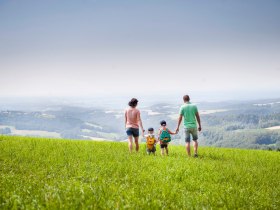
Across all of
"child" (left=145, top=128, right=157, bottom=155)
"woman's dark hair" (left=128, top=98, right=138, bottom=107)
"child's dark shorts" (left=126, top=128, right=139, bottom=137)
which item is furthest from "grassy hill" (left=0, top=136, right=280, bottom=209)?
"child" (left=145, top=128, right=157, bottom=155)

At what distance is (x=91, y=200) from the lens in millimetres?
4684

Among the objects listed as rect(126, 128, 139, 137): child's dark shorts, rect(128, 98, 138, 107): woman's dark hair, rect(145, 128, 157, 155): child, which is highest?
rect(128, 98, 138, 107): woman's dark hair

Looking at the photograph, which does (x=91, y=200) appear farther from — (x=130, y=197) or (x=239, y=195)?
(x=239, y=195)

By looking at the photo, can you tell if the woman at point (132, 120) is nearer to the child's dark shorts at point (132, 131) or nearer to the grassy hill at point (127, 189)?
the child's dark shorts at point (132, 131)

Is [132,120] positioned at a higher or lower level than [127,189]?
higher

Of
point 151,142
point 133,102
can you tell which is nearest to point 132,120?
point 133,102

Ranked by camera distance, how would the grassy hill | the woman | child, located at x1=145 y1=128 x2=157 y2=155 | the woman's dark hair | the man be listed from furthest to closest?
child, located at x1=145 y1=128 x2=157 y2=155, the man, the woman, the woman's dark hair, the grassy hill

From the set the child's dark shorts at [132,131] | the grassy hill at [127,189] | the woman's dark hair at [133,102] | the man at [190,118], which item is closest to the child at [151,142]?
the child's dark shorts at [132,131]

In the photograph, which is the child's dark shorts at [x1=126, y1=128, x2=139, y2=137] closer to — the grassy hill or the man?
the man

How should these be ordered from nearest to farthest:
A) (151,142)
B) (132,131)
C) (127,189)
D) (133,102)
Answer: (127,189)
(133,102)
(132,131)
(151,142)

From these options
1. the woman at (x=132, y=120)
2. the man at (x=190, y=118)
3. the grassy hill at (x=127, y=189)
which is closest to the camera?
the grassy hill at (x=127, y=189)

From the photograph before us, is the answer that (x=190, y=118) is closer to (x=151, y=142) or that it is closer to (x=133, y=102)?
(x=151, y=142)

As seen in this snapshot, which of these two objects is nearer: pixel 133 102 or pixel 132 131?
pixel 133 102

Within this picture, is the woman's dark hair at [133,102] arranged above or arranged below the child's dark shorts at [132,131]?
above
